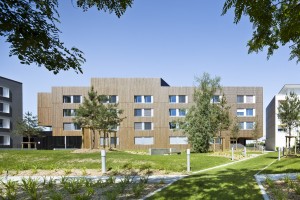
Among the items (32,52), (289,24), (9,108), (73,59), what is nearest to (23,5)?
Result: (32,52)

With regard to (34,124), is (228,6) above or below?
above

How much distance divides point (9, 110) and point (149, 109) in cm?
2793

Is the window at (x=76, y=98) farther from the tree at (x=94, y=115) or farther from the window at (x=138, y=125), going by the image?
the tree at (x=94, y=115)

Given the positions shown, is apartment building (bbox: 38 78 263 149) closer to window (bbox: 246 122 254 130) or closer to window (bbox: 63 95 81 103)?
window (bbox: 246 122 254 130)

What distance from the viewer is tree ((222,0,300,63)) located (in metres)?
5.20

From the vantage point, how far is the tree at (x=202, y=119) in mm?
36562

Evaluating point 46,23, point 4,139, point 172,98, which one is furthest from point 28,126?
point 46,23

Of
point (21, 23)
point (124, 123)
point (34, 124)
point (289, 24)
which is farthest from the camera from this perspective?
point (124, 123)

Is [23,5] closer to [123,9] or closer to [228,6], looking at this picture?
[123,9]

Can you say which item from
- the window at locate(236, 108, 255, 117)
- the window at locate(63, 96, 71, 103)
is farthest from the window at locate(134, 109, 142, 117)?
the window at locate(236, 108, 255, 117)

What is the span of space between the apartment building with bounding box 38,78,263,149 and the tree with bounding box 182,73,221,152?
74.9ft

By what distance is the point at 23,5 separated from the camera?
182 inches

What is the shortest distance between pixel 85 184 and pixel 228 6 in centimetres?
745

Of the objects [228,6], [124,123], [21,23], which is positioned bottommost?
[124,123]
